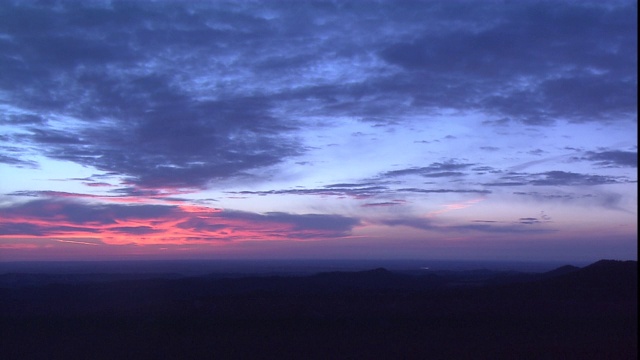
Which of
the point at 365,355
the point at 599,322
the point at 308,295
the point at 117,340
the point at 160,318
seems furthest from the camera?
the point at 308,295

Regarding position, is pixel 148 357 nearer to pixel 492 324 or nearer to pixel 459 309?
pixel 492 324

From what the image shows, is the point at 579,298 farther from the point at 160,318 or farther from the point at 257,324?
the point at 160,318

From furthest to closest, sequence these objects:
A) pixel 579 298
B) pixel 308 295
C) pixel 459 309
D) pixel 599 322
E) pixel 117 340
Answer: pixel 308 295
pixel 579 298
pixel 459 309
pixel 599 322
pixel 117 340

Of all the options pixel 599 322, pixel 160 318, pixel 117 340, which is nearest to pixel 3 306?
pixel 160 318

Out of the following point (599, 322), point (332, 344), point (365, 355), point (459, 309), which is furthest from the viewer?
point (459, 309)

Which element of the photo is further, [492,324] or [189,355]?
[492,324]

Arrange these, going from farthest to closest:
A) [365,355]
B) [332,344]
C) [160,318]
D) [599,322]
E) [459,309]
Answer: [459,309] < [160,318] < [599,322] < [332,344] < [365,355]

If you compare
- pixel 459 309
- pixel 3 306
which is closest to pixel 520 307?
pixel 459 309
